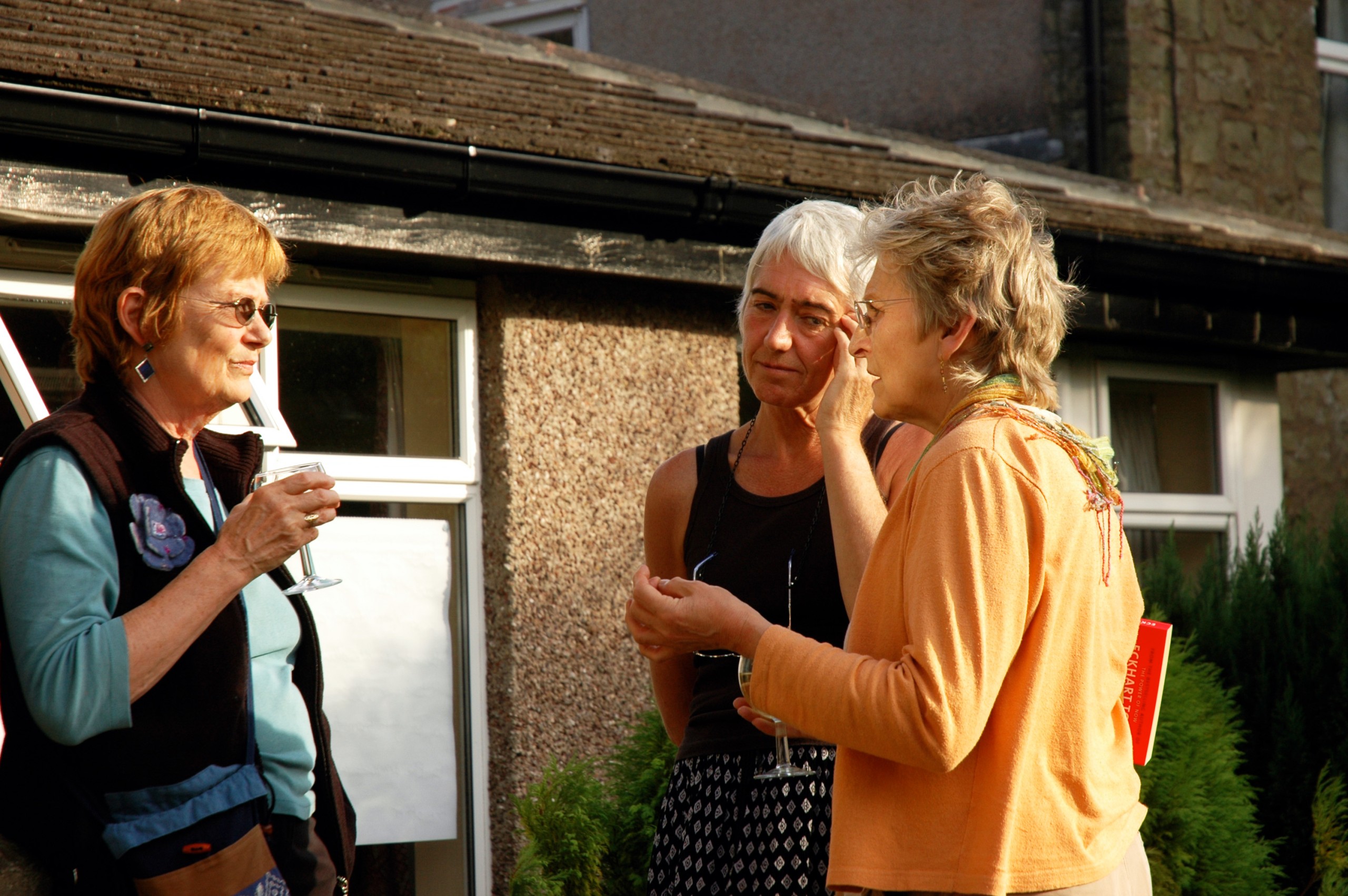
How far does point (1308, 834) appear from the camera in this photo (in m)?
5.21

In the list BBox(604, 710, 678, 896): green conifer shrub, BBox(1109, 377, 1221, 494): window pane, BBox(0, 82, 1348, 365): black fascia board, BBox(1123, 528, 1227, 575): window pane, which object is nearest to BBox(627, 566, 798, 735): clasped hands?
BBox(604, 710, 678, 896): green conifer shrub

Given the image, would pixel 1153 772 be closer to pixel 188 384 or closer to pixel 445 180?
pixel 445 180

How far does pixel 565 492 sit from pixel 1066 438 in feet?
11.2

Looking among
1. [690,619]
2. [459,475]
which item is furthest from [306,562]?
[459,475]

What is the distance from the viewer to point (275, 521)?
2121 millimetres

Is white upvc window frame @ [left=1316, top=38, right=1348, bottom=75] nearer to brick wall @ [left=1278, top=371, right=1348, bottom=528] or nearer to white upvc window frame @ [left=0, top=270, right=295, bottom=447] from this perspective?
brick wall @ [left=1278, top=371, right=1348, bottom=528]

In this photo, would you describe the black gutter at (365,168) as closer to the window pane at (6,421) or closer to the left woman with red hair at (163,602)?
the window pane at (6,421)

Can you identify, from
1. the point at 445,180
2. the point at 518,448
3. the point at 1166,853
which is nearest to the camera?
the point at 1166,853

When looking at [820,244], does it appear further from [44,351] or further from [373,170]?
[44,351]

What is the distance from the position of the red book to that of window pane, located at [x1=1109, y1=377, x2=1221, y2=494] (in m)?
5.51

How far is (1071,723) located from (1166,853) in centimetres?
294

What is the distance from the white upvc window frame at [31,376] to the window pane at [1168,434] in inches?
184

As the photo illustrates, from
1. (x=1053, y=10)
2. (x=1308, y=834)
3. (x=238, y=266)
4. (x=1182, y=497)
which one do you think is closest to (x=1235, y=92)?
(x=1053, y=10)

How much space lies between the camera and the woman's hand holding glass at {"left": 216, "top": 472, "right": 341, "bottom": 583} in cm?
210
